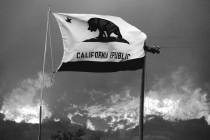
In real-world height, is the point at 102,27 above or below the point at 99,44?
above

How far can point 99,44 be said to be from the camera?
72.9ft

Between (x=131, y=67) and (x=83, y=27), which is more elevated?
(x=83, y=27)

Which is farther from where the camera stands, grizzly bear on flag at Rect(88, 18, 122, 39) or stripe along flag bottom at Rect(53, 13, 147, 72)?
grizzly bear on flag at Rect(88, 18, 122, 39)

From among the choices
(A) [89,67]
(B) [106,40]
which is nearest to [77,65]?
(A) [89,67]

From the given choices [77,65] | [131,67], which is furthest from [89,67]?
[131,67]

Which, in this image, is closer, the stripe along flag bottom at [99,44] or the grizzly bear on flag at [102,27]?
the stripe along flag bottom at [99,44]

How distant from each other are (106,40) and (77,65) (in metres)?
2.19

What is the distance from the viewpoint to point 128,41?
22719 mm

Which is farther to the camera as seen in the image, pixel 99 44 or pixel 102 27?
pixel 102 27

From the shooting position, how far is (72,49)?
21.5 m

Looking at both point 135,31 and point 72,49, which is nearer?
point 72,49

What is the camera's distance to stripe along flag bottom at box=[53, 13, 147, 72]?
21469 millimetres

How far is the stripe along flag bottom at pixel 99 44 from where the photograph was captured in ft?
70.4

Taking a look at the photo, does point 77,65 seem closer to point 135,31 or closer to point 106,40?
point 106,40
